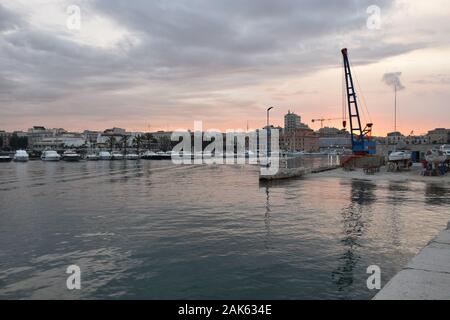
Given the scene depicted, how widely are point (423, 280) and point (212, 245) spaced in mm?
9921

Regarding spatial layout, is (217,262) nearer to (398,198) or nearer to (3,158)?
(398,198)

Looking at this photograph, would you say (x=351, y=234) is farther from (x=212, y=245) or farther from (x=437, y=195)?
(x=437, y=195)

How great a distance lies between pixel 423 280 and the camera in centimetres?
927

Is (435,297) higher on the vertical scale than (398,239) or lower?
higher

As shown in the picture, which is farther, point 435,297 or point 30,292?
point 30,292

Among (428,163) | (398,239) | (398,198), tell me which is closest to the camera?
(398,239)

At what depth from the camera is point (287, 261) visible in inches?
592

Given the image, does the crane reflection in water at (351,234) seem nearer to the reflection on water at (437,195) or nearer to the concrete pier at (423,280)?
the concrete pier at (423,280)

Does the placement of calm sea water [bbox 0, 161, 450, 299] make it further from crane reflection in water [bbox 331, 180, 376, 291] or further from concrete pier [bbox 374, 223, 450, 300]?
concrete pier [bbox 374, 223, 450, 300]

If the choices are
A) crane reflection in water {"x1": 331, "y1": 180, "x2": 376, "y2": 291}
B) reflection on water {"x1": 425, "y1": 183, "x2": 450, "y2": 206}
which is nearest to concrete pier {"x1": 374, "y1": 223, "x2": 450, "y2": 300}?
crane reflection in water {"x1": 331, "y1": 180, "x2": 376, "y2": 291}

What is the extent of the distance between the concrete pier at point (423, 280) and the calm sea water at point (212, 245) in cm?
188
